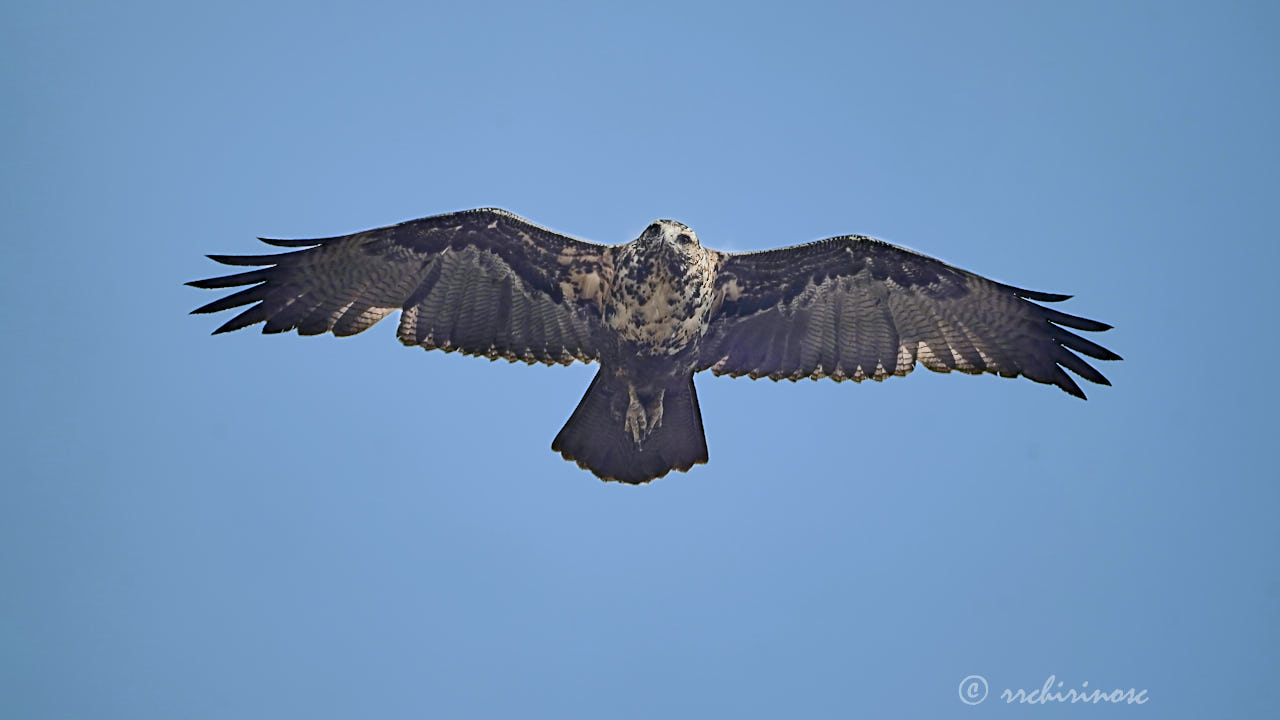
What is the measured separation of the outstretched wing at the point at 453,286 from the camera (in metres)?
8.70

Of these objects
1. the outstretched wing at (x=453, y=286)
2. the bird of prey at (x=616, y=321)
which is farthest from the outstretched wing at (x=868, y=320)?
the outstretched wing at (x=453, y=286)

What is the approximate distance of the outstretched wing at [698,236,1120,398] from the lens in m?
8.79

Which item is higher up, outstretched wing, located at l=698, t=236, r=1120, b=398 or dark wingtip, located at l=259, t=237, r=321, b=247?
outstretched wing, located at l=698, t=236, r=1120, b=398

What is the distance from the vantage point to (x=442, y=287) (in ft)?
29.3

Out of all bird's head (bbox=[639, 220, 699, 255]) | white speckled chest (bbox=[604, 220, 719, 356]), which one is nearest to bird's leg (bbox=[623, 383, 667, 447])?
white speckled chest (bbox=[604, 220, 719, 356])

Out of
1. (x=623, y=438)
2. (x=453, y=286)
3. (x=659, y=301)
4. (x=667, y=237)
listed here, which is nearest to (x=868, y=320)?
(x=659, y=301)

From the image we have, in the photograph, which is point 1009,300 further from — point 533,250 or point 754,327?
point 533,250

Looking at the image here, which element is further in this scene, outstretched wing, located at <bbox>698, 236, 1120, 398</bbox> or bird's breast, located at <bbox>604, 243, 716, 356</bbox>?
outstretched wing, located at <bbox>698, 236, 1120, 398</bbox>

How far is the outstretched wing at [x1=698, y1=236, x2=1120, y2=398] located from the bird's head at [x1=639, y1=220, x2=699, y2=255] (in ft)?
2.57

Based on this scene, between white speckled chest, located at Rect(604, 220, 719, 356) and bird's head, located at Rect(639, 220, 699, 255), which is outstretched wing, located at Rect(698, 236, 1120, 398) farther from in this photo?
bird's head, located at Rect(639, 220, 699, 255)

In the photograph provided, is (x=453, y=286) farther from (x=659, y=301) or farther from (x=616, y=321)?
(x=659, y=301)

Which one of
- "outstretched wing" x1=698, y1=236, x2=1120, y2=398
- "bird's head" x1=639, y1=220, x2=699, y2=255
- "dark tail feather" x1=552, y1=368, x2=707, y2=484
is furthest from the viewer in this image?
"dark tail feather" x1=552, y1=368, x2=707, y2=484

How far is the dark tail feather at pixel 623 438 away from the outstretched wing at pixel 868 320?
398 millimetres

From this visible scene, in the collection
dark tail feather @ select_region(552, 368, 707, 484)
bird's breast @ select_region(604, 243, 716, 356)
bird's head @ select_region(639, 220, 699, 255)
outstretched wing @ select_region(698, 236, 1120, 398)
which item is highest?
outstretched wing @ select_region(698, 236, 1120, 398)
